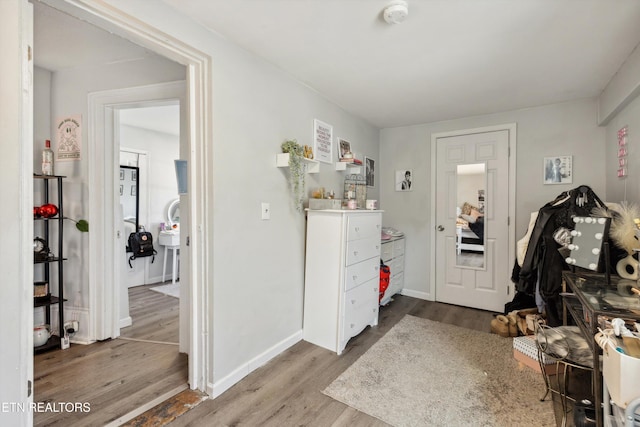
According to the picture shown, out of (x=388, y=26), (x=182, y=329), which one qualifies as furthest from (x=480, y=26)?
(x=182, y=329)

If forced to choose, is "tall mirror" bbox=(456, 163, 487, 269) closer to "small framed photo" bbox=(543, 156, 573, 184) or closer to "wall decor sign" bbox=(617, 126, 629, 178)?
"small framed photo" bbox=(543, 156, 573, 184)

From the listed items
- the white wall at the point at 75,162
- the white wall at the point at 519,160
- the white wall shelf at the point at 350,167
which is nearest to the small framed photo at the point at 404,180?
the white wall at the point at 519,160

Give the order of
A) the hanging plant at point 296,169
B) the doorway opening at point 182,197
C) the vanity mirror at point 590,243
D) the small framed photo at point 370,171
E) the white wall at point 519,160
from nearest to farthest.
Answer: the doorway opening at point 182,197 < the vanity mirror at point 590,243 < the hanging plant at point 296,169 < the white wall at point 519,160 < the small framed photo at point 370,171

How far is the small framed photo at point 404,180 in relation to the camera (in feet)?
13.2

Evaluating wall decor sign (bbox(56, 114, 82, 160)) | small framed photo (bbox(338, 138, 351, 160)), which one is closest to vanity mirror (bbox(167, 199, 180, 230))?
wall decor sign (bbox(56, 114, 82, 160))

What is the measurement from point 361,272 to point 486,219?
1.81m

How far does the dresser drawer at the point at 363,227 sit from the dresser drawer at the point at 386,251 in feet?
1.78

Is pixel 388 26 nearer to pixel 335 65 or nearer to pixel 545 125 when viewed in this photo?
pixel 335 65

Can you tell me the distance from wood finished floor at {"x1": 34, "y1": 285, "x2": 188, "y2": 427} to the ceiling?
2340 millimetres

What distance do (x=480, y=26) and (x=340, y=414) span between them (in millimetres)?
2442

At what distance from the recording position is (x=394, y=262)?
3.79 metres

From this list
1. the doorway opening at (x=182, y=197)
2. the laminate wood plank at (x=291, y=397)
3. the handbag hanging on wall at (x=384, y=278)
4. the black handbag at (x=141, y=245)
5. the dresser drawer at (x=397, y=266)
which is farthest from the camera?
the black handbag at (x=141, y=245)
